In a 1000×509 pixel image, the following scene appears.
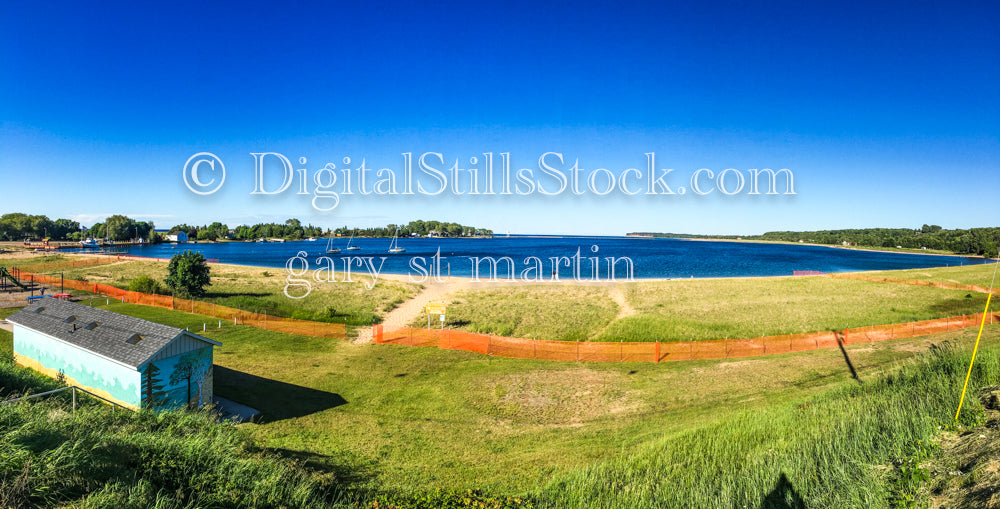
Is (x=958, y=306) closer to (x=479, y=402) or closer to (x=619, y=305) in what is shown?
(x=619, y=305)

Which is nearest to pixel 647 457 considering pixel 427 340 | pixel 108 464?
pixel 108 464

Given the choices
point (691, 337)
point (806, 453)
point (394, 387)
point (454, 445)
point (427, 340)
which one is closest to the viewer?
point (806, 453)

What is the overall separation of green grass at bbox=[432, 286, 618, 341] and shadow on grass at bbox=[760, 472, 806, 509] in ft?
70.8

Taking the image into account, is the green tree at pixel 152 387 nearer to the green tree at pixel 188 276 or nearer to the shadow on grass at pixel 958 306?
the green tree at pixel 188 276

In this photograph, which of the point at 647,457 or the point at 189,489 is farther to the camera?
the point at 647,457

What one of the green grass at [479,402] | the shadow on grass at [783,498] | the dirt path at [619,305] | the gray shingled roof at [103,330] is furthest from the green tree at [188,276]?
the shadow on grass at [783,498]

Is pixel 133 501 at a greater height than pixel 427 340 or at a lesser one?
greater

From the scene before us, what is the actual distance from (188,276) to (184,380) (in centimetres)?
2992

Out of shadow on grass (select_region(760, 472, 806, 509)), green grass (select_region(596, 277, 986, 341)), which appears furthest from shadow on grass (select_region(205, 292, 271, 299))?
shadow on grass (select_region(760, 472, 806, 509))

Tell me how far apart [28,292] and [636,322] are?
2066 inches

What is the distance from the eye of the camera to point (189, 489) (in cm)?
688

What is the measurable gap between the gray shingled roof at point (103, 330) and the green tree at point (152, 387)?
46 cm

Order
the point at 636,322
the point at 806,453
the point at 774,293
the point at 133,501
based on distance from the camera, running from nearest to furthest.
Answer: the point at 133,501
the point at 806,453
the point at 636,322
the point at 774,293

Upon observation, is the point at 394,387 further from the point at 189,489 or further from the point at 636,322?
the point at 636,322
